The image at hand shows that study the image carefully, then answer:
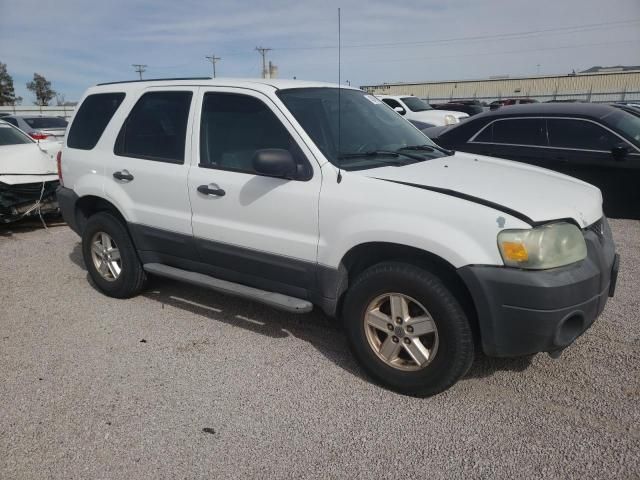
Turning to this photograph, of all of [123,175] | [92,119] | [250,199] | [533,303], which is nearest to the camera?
[533,303]

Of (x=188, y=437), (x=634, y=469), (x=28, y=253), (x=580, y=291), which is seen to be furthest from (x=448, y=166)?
(x=28, y=253)

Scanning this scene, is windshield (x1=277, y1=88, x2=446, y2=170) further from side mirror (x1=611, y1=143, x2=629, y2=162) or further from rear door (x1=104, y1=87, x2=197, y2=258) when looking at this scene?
side mirror (x1=611, y1=143, x2=629, y2=162)

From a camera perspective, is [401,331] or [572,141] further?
[572,141]

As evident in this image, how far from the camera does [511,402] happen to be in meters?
3.08

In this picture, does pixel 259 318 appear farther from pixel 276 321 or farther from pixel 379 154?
pixel 379 154

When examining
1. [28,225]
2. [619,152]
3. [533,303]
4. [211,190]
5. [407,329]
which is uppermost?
[211,190]

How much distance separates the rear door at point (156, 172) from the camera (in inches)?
159

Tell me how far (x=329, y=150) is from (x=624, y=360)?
245cm

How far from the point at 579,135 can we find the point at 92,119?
5837 mm

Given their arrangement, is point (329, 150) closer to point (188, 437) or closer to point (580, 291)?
point (580, 291)

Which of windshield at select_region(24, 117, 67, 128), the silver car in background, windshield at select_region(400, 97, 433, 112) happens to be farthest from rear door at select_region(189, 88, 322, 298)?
windshield at select_region(24, 117, 67, 128)

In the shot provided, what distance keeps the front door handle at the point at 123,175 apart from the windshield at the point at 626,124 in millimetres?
5884

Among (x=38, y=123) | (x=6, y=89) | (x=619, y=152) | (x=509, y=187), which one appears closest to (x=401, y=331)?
(x=509, y=187)

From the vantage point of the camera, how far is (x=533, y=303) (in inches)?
105
